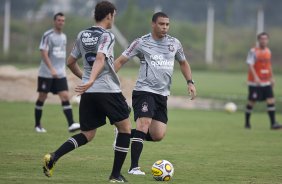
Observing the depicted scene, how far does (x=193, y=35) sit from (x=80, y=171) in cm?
6261

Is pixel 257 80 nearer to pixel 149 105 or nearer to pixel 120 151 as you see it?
pixel 149 105

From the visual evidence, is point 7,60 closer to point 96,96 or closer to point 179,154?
point 179,154

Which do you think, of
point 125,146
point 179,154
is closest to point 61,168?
point 125,146

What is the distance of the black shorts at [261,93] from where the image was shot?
21234 millimetres

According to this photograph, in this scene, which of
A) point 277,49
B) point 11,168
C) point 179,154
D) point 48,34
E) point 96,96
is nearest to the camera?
point 96,96

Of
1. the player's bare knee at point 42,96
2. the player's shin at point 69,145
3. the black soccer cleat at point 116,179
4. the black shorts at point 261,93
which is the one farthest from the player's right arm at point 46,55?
the black soccer cleat at point 116,179

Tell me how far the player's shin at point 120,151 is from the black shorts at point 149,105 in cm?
124

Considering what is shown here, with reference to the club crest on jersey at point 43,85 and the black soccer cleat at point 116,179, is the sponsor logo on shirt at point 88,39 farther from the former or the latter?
the club crest on jersey at point 43,85

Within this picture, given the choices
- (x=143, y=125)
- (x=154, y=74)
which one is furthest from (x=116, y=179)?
(x=154, y=74)

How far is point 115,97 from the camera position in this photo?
1069cm

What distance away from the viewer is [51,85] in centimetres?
1828

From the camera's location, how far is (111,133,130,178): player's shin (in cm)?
1073

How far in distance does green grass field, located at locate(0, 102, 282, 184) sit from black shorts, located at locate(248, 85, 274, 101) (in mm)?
824

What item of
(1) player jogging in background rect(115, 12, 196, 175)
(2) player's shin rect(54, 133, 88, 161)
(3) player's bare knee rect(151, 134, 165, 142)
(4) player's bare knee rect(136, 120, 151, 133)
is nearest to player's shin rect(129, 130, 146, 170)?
(4) player's bare knee rect(136, 120, 151, 133)
